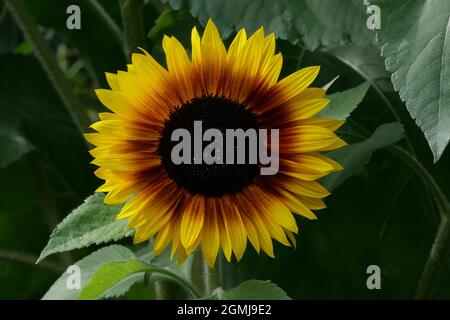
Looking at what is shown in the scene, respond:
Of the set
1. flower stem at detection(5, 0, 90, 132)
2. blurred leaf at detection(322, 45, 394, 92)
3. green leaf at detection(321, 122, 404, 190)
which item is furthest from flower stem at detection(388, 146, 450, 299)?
flower stem at detection(5, 0, 90, 132)

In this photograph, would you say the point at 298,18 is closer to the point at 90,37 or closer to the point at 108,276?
the point at 108,276

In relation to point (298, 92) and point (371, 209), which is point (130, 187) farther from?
point (371, 209)

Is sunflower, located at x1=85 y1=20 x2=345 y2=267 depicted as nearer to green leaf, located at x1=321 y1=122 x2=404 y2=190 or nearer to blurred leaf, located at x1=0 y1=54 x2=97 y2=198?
green leaf, located at x1=321 y1=122 x2=404 y2=190

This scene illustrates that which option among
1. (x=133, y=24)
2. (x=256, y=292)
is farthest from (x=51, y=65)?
(x=256, y=292)

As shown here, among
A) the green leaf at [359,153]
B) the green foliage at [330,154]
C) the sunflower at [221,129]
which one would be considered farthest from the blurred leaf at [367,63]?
the sunflower at [221,129]

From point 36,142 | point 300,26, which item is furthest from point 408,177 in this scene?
point 36,142

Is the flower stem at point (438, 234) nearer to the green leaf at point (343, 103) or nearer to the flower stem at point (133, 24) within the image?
the green leaf at point (343, 103)
